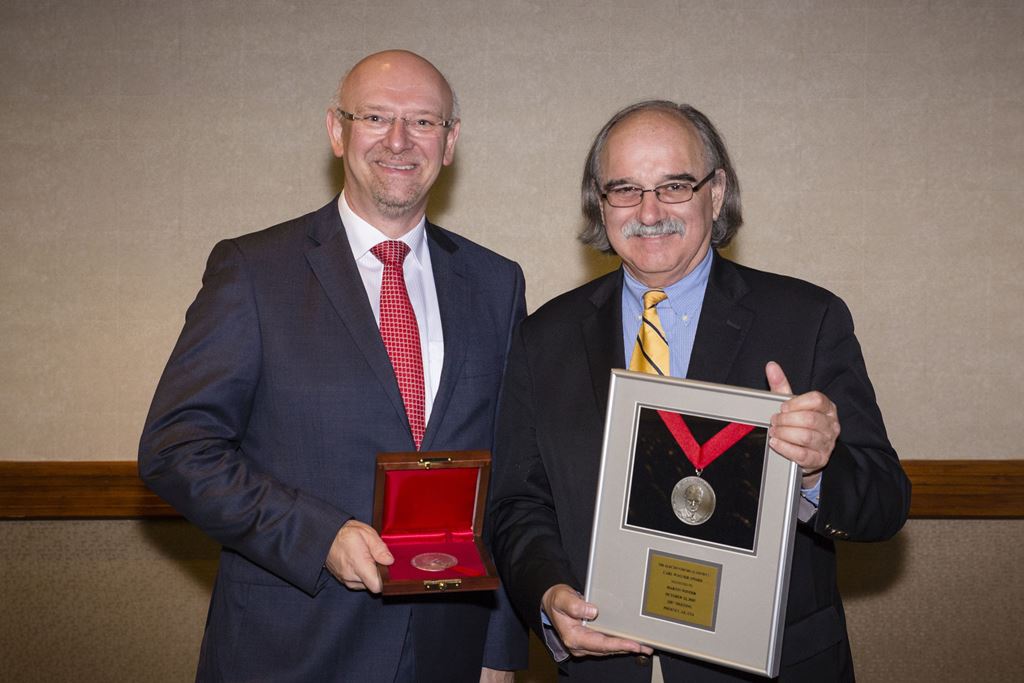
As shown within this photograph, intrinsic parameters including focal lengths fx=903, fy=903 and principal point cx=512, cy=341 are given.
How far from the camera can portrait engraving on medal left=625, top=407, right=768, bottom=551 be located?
1496mm

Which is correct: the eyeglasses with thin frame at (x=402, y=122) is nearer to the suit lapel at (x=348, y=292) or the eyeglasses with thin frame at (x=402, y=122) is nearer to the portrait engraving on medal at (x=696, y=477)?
the suit lapel at (x=348, y=292)

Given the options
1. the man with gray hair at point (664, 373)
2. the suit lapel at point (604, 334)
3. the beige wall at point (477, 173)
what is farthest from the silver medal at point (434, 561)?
the beige wall at point (477, 173)

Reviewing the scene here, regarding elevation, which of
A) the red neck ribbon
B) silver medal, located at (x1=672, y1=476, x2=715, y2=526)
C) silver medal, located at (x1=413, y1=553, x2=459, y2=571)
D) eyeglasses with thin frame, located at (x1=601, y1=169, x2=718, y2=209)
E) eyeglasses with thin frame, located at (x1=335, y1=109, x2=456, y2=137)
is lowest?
silver medal, located at (x1=413, y1=553, x2=459, y2=571)

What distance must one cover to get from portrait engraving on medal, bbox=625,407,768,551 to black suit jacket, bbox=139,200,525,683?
0.58m

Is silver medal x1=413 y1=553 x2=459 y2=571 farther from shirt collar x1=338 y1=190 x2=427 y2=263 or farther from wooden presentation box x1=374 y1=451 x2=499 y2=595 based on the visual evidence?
shirt collar x1=338 y1=190 x2=427 y2=263

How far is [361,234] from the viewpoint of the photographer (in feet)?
7.02

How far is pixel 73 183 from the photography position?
11.3 feet

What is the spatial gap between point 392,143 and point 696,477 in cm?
106

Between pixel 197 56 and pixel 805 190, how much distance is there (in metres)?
2.41

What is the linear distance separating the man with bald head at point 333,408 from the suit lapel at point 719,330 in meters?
0.54

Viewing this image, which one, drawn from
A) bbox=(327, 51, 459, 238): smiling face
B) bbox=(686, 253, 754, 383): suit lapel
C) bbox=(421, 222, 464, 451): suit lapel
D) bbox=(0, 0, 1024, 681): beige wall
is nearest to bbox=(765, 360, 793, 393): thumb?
bbox=(686, 253, 754, 383): suit lapel

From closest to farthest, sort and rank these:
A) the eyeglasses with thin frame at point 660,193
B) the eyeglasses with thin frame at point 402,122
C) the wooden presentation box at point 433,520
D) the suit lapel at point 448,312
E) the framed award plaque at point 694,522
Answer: the framed award plaque at point 694,522, the wooden presentation box at point 433,520, the eyeglasses with thin frame at point 660,193, the suit lapel at point 448,312, the eyeglasses with thin frame at point 402,122

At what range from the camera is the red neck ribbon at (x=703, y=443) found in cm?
150

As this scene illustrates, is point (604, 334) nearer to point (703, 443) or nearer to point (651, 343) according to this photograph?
point (651, 343)
